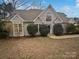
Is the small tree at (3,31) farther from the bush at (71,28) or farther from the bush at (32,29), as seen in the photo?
the bush at (71,28)

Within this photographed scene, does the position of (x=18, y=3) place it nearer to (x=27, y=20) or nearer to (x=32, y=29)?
(x=27, y=20)

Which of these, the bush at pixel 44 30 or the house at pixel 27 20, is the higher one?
the house at pixel 27 20

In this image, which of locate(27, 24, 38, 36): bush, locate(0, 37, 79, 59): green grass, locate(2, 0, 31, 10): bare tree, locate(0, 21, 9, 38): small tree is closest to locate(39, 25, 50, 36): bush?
locate(27, 24, 38, 36): bush

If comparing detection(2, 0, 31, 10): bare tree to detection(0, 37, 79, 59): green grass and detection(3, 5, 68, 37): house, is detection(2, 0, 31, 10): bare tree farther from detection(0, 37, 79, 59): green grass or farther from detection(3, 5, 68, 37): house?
detection(0, 37, 79, 59): green grass

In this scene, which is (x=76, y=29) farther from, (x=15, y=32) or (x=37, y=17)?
(x=15, y=32)

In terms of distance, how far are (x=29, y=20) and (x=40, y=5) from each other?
9.52m

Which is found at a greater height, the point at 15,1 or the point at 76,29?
the point at 15,1

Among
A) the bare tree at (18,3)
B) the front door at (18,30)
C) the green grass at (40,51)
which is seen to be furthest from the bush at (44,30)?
the bare tree at (18,3)

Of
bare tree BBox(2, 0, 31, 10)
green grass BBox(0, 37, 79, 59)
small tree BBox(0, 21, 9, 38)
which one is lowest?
green grass BBox(0, 37, 79, 59)

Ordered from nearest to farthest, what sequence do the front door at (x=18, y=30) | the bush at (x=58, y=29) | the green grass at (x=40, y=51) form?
the green grass at (x=40, y=51), the front door at (x=18, y=30), the bush at (x=58, y=29)

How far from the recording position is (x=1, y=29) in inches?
877

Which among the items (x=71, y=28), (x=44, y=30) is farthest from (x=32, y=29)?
(x=71, y=28)

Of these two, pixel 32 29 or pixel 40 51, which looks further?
pixel 32 29

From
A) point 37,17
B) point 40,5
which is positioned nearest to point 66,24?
point 37,17
